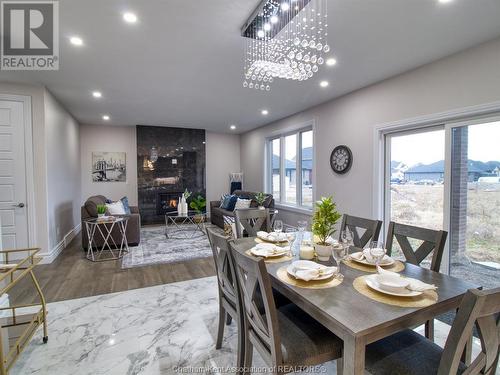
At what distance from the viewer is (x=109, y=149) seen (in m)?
6.97

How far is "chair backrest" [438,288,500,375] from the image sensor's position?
89 centimetres

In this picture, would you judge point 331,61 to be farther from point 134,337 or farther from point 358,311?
point 134,337

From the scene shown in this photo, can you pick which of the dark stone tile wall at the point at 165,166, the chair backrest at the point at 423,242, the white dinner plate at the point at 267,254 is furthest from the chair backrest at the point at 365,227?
the dark stone tile wall at the point at 165,166

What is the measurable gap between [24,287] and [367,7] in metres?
4.75

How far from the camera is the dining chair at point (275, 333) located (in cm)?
124

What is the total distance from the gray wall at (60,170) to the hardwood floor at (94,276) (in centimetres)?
60

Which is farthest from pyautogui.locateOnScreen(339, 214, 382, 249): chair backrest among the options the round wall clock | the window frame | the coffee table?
the coffee table

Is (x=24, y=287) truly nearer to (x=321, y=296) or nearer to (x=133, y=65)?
(x=133, y=65)

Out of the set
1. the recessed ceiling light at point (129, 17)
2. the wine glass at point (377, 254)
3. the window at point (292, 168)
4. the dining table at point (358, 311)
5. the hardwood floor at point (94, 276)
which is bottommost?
the hardwood floor at point (94, 276)

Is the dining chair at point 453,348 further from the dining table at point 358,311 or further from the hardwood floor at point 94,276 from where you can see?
the hardwood floor at point 94,276

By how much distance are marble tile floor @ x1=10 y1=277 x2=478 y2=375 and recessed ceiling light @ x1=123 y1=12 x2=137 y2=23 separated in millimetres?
2782

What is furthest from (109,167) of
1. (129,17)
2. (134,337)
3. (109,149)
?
(134,337)

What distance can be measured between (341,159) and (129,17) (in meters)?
3.54

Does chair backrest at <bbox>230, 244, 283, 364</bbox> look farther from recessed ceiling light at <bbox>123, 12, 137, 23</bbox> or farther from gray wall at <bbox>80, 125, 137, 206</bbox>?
gray wall at <bbox>80, 125, 137, 206</bbox>
